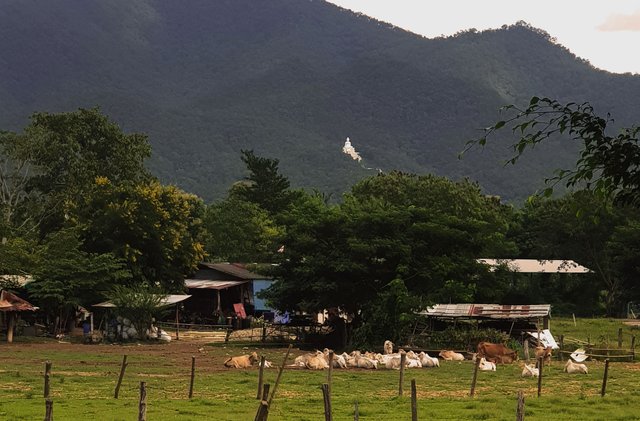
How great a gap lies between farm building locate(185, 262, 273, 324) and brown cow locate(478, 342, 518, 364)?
90.1 ft

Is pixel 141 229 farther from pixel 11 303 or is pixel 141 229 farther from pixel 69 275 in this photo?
pixel 11 303

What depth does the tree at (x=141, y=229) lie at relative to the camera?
54.2 metres

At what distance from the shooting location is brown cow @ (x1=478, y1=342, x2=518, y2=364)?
36875mm

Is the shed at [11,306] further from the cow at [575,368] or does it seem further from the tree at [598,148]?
the tree at [598,148]

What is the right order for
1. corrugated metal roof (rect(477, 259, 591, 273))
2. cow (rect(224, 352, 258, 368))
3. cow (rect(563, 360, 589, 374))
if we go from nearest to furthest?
cow (rect(563, 360, 589, 374))
cow (rect(224, 352, 258, 368))
corrugated metal roof (rect(477, 259, 591, 273))

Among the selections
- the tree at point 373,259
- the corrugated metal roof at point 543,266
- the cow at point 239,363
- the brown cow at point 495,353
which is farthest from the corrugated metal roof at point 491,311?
the corrugated metal roof at point 543,266

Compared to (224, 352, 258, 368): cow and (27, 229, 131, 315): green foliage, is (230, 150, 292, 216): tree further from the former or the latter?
(224, 352, 258, 368): cow

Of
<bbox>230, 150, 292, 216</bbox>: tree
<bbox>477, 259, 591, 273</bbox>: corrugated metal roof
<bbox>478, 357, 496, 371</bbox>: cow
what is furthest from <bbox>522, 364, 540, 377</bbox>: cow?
<bbox>230, 150, 292, 216</bbox>: tree

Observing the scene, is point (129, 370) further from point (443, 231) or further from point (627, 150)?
point (627, 150)

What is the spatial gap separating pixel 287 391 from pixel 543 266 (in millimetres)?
52561

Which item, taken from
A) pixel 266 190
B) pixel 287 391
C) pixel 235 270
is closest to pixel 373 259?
pixel 287 391

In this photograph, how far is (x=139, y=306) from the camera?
46625 mm

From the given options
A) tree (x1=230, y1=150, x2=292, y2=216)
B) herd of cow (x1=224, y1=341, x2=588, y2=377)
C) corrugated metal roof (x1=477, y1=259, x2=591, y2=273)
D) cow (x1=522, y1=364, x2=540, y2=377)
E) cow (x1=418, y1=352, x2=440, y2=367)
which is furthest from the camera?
tree (x1=230, y1=150, x2=292, y2=216)

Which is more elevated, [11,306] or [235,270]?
[235,270]
